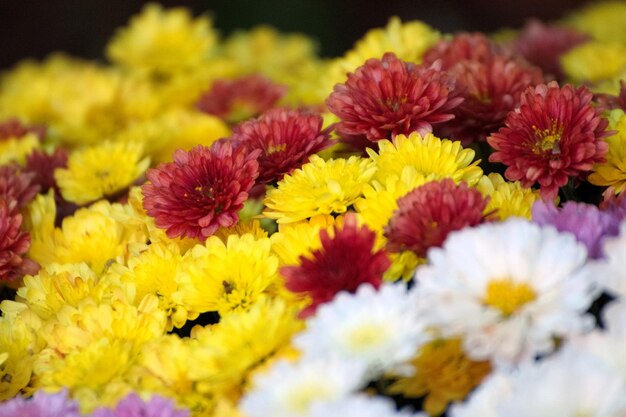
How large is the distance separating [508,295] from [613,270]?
0.09 metres

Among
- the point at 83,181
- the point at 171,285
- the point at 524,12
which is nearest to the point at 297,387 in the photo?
the point at 171,285

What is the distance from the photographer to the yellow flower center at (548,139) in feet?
3.23

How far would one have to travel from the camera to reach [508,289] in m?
0.80

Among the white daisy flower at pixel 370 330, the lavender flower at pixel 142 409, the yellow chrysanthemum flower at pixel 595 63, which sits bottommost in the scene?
the yellow chrysanthemum flower at pixel 595 63

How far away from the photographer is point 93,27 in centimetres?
360

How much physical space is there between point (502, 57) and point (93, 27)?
8.73 feet

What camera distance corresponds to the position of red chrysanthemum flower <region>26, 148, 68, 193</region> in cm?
137

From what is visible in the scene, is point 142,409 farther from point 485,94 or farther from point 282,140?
point 485,94

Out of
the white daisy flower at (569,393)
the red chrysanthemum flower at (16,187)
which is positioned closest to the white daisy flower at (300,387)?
the white daisy flower at (569,393)

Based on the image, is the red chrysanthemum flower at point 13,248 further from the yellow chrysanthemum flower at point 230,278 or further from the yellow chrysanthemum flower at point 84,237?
the yellow chrysanthemum flower at point 230,278

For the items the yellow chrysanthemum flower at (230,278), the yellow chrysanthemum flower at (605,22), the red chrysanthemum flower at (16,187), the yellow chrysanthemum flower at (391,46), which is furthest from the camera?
the yellow chrysanthemum flower at (605,22)

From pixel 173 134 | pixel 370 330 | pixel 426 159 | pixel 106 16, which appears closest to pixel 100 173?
pixel 173 134

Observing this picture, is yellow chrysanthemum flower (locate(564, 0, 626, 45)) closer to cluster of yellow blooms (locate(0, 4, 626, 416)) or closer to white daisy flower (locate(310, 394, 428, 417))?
cluster of yellow blooms (locate(0, 4, 626, 416))

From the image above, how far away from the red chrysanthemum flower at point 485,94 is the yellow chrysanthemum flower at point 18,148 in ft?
2.28
